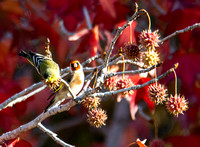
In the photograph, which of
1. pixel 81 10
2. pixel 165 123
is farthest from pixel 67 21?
pixel 165 123

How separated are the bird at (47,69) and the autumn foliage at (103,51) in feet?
0.89

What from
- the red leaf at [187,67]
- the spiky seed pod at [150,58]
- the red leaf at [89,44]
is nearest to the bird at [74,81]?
the spiky seed pod at [150,58]

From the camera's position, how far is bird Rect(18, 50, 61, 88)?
1746 millimetres

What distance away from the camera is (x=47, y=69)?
1868mm

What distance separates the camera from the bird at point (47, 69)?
1.75 metres

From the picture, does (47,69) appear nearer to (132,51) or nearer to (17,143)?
(132,51)

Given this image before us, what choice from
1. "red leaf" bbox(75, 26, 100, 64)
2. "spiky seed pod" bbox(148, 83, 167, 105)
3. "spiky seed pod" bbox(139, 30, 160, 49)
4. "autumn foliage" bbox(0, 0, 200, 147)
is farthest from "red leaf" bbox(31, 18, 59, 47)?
"spiky seed pod" bbox(148, 83, 167, 105)

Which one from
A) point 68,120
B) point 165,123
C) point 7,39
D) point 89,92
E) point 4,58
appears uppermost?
point 7,39

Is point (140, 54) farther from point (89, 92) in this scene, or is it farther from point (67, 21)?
point (67, 21)

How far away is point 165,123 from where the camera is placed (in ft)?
18.1

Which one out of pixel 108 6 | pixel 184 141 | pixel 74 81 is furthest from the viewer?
pixel 184 141

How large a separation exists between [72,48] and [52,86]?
2.24 metres

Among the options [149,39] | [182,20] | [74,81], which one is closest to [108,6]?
[182,20]

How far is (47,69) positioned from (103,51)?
4.45 ft
